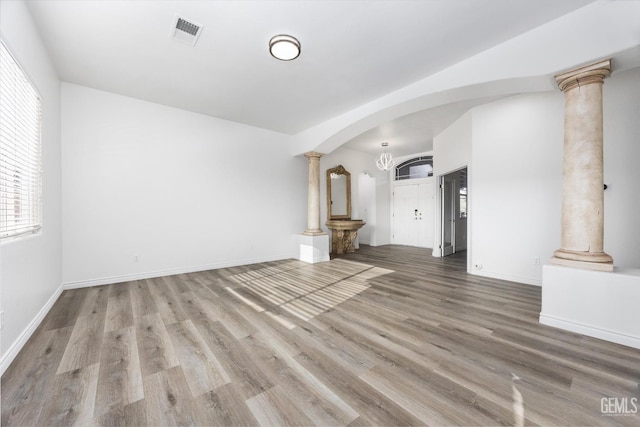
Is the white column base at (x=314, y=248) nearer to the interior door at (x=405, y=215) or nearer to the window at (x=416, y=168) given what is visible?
the interior door at (x=405, y=215)

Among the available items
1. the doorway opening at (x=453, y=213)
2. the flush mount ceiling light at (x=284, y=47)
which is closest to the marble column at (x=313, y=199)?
the doorway opening at (x=453, y=213)

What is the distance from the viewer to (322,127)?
555 centimetres

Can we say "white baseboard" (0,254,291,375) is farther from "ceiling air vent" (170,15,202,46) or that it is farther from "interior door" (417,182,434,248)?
"interior door" (417,182,434,248)

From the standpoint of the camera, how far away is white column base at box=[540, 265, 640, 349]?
229 centimetres

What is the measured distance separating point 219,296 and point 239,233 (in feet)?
7.18

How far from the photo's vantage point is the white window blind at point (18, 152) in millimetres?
2094

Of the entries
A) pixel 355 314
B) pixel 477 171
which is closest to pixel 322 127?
pixel 477 171

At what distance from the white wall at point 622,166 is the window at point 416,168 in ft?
16.0

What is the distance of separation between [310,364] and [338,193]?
243 inches

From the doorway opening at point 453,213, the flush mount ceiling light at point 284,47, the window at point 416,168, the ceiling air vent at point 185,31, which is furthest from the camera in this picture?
the window at point 416,168

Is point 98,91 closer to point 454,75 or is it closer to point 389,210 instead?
point 454,75

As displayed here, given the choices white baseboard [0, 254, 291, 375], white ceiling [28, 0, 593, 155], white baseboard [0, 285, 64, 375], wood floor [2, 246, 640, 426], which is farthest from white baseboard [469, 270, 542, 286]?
white baseboard [0, 285, 64, 375]

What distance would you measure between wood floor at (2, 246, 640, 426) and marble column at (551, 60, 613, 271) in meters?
0.83

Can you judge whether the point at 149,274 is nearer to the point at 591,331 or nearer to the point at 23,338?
the point at 23,338
